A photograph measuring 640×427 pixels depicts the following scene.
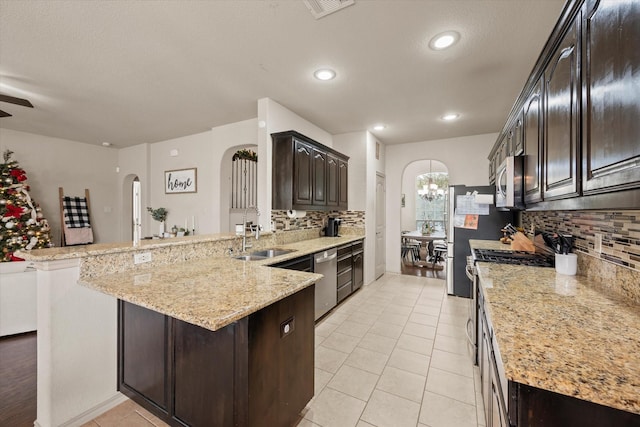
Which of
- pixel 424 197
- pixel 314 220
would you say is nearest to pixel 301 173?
pixel 314 220

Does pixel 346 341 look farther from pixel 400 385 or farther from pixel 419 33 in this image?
pixel 419 33

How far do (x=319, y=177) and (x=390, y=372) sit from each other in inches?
102

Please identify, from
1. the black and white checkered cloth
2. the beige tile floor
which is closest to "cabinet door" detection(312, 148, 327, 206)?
the beige tile floor

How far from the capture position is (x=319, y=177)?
3828mm

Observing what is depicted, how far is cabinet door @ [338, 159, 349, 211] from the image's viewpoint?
4461mm

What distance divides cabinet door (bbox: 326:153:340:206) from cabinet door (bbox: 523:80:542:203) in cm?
256

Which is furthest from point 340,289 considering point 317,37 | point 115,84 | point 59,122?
point 59,122

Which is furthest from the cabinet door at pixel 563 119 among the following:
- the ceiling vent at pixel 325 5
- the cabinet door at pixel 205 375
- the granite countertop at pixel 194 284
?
the cabinet door at pixel 205 375

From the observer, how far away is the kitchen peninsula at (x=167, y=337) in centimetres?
122

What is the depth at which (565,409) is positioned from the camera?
0.66 metres

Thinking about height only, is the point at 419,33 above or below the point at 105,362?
above

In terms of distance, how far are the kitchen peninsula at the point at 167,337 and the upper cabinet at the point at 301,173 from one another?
1.48m

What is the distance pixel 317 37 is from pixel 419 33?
810 mm

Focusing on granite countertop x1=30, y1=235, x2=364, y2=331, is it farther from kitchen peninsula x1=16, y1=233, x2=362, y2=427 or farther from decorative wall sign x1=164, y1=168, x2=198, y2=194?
decorative wall sign x1=164, y1=168, x2=198, y2=194
